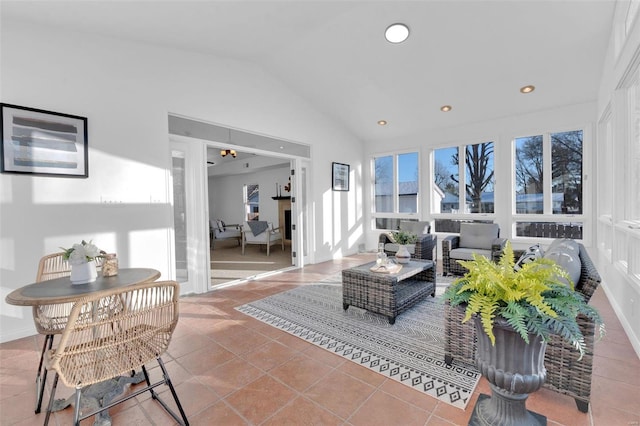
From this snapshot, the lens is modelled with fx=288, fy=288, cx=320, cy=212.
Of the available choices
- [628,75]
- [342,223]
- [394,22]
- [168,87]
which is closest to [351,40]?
[394,22]

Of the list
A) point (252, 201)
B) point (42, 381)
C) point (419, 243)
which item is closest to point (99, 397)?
point (42, 381)

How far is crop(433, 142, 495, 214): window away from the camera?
212 inches

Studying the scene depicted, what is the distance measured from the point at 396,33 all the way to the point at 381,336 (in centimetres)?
356

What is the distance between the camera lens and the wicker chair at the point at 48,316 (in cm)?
187

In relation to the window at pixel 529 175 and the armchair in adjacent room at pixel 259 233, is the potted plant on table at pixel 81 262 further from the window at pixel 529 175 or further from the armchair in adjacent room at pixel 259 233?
the window at pixel 529 175

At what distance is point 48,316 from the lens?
2084 mm

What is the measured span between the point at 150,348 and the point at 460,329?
6.59 ft

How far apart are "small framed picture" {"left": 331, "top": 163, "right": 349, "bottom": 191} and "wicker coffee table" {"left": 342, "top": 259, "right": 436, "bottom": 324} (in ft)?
10.1

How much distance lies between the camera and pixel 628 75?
258 centimetres

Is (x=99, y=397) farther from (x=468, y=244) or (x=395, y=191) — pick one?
(x=395, y=191)

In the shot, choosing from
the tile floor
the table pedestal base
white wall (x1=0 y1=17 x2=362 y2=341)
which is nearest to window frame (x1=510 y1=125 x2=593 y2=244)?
the tile floor

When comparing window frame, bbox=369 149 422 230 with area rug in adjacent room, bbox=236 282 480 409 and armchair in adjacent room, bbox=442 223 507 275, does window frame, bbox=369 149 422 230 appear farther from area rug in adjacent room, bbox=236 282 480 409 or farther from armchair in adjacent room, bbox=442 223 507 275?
area rug in adjacent room, bbox=236 282 480 409

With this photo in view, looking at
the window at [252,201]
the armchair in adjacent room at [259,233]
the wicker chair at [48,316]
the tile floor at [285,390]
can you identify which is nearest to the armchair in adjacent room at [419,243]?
the tile floor at [285,390]

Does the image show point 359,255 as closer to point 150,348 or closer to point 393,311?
point 393,311
